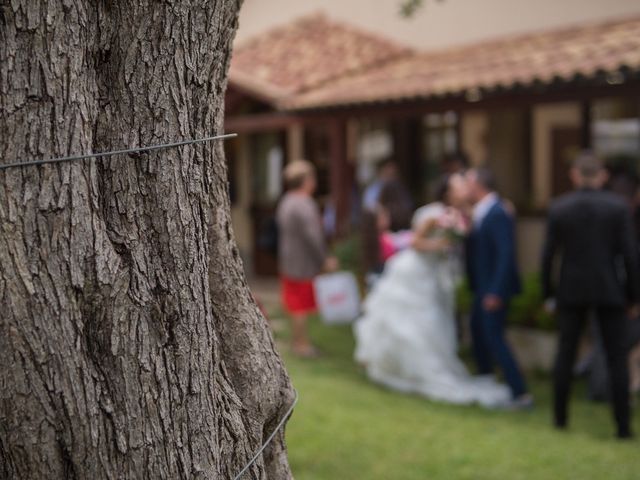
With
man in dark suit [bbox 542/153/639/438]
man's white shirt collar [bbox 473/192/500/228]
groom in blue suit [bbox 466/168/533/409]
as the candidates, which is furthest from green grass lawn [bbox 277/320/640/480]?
man's white shirt collar [bbox 473/192/500/228]

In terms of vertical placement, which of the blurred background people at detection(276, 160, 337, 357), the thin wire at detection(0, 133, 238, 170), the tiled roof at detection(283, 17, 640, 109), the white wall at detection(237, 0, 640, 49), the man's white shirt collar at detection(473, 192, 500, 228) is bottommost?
the blurred background people at detection(276, 160, 337, 357)

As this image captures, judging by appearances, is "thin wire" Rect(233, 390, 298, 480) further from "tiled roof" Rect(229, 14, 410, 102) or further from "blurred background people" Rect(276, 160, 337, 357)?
"tiled roof" Rect(229, 14, 410, 102)

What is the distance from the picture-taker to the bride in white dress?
7496mm

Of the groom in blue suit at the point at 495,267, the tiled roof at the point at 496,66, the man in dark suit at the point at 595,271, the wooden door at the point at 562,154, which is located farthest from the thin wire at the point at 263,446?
the wooden door at the point at 562,154

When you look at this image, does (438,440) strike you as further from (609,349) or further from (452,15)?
(452,15)

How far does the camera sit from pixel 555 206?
6.21m

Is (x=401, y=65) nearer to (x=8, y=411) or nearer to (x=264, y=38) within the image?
(x=264, y=38)

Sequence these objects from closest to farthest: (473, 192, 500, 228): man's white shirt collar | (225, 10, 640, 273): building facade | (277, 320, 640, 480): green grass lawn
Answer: (277, 320, 640, 480): green grass lawn
(473, 192, 500, 228): man's white shirt collar
(225, 10, 640, 273): building facade

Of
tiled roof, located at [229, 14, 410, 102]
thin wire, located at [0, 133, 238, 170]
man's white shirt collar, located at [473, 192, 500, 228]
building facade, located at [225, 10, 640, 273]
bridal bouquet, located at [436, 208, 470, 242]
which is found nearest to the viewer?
thin wire, located at [0, 133, 238, 170]

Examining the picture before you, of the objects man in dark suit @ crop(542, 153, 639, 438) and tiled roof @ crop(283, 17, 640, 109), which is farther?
tiled roof @ crop(283, 17, 640, 109)

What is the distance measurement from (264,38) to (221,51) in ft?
44.6

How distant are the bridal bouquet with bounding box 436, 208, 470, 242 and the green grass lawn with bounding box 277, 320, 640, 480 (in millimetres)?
1405

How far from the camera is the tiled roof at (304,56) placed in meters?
13.0

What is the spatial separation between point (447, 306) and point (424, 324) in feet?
1.12
